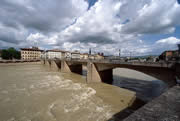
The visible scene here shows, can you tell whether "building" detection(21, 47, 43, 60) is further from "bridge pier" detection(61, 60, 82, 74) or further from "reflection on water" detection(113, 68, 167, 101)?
"reflection on water" detection(113, 68, 167, 101)

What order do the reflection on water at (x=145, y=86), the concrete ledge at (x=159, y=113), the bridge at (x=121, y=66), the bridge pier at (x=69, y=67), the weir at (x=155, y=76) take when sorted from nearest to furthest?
the concrete ledge at (x=159, y=113) → the weir at (x=155, y=76) → the bridge at (x=121, y=66) → the reflection on water at (x=145, y=86) → the bridge pier at (x=69, y=67)

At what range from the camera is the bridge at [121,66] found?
7.59 m

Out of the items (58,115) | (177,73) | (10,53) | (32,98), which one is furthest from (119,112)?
(10,53)

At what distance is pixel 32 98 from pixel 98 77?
421 inches

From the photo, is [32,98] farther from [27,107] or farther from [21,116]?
[21,116]

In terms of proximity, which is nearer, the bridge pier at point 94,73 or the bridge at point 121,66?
the bridge at point 121,66

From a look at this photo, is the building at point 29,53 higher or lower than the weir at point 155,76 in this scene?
higher

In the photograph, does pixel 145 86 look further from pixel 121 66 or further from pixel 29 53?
pixel 29 53

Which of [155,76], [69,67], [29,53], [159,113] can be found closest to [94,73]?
[155,76]

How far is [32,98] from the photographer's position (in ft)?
27.0

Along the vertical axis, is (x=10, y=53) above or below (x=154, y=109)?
above

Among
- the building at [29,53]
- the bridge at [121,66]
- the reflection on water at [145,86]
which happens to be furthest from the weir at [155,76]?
the building at [29,53]

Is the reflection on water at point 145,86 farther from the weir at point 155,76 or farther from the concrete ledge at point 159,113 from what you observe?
the concrete ledge at point 159,113

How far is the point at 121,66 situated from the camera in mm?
11969
